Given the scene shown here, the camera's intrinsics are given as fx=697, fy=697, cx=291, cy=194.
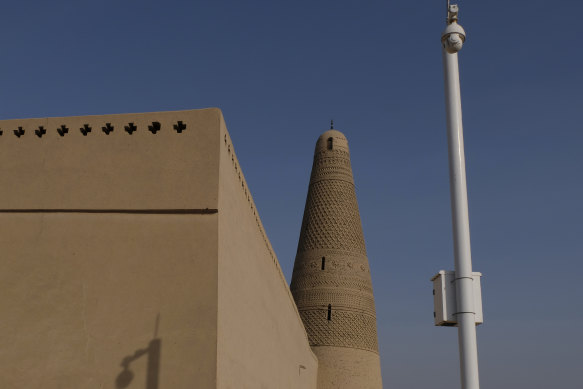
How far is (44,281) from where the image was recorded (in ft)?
20.0

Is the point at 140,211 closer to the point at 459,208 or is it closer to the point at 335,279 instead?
the point at 459,208

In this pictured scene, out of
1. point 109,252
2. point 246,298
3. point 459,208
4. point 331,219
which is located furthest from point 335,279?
point 459,208

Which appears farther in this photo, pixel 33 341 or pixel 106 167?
pixel 106 167

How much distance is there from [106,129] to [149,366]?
2241 mm

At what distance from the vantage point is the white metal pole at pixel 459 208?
429 centimetres

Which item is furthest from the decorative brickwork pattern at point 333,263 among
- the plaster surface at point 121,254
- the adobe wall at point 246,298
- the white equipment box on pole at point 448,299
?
the white equipment box on pole at point 448,299

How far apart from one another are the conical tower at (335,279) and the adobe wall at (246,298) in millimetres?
4075

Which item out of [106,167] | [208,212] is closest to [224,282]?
[208,212]

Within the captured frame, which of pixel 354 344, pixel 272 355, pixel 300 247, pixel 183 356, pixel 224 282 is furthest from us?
pixel 300 247

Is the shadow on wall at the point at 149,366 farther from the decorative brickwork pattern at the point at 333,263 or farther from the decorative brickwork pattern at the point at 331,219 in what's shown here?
the decorative brickwork pattern at the point at 331,219

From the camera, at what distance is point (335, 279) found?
49.4 feet

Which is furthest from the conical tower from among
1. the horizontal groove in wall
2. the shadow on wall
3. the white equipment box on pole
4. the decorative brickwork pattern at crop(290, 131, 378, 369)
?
the white equipment box on pole

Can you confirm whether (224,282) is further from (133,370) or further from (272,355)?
(272,355)

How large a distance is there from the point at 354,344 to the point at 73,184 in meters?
9.40
